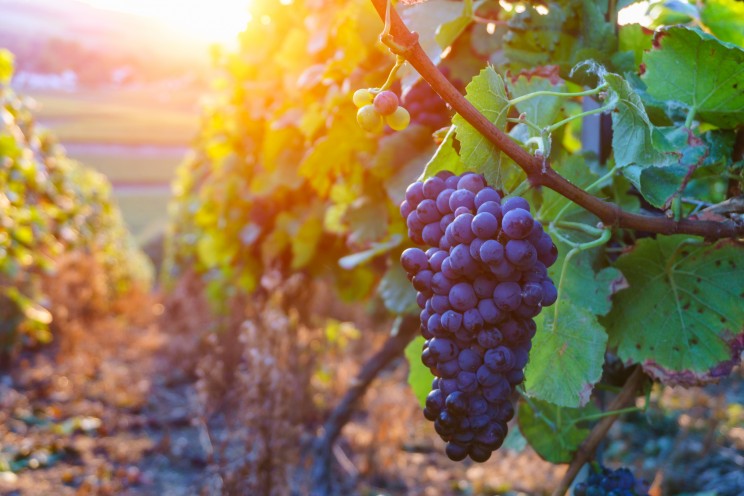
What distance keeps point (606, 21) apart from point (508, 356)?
795mm

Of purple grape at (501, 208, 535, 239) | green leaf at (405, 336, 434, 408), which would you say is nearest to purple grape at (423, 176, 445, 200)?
purple grape at (501, 208, 535, 239)

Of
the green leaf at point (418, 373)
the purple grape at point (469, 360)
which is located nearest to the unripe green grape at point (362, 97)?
the purple grape at point (469, 360)

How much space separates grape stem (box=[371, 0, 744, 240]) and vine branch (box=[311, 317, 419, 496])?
51.0 inches

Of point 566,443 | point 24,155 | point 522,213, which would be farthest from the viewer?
point 24,155

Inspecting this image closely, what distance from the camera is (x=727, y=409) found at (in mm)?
3680

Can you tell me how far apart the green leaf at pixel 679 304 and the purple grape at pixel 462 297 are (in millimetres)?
442

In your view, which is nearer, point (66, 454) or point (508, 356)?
point (508, 356)

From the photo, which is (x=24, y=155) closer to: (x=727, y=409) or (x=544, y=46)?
(x=544, y=46)

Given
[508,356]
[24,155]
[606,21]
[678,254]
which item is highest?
[24,155]

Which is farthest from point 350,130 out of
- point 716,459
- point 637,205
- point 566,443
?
point 716,459

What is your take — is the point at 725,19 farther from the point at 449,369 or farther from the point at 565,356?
the point at 449,369

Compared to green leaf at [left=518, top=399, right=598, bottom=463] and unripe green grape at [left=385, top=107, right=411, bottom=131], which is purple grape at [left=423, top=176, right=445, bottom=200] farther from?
green leaf at [left=518, top=399, right=598, bottom=463]

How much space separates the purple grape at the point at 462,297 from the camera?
27.0 inches

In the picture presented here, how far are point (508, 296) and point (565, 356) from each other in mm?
253
